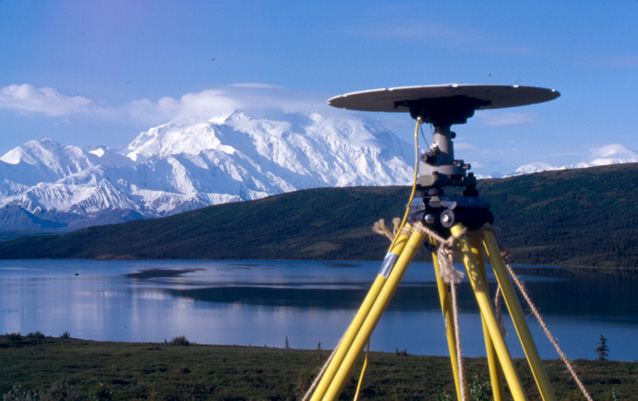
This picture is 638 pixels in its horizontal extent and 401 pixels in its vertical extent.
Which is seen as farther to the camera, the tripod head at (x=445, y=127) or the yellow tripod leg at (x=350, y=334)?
the tripod head at (x=445, y=127)

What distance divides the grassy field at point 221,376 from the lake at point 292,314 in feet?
25.4

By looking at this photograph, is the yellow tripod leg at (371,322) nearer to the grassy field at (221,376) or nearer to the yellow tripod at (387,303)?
the yellow tripod at (387,303)

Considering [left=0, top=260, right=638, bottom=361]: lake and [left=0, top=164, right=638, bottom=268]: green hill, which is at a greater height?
[left=0, top=164, right=638, bottom=268]: green hill

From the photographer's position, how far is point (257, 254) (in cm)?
14738

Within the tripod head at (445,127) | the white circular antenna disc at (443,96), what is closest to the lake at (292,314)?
the white circular antenna disc at (443,96)

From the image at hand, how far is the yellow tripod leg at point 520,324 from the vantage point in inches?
140

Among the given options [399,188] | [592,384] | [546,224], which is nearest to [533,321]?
[592,384]

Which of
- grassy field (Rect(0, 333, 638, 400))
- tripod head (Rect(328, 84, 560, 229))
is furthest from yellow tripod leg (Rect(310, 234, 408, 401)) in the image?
grassy field (Rect(0, 333, 638, 400))

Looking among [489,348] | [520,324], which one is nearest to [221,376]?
[489,348]

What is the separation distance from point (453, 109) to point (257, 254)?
14454cm

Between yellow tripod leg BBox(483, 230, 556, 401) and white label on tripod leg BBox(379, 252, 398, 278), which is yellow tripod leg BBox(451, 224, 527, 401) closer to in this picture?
yellow tripod leg BBox(483, 230, 556, 401)

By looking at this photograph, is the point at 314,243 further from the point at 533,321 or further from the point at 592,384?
the point at 592,384

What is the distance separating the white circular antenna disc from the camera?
147 inches

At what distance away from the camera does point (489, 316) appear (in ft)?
11.8
